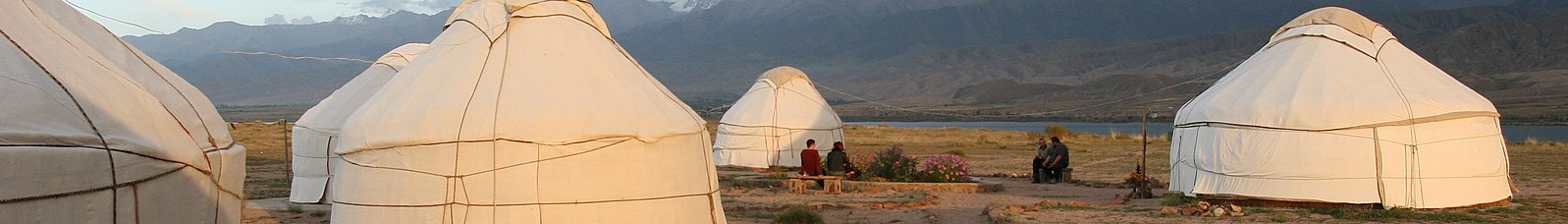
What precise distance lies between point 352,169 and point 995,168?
16.6 metres

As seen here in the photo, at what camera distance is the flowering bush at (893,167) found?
18797mm

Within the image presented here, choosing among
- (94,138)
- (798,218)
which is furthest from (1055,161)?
(94,138)

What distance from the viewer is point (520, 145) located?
372 inches

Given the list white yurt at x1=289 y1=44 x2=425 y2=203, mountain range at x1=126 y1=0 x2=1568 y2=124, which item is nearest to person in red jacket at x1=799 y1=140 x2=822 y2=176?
white yurt at x1=289 y1=44 x2=425 y2=203

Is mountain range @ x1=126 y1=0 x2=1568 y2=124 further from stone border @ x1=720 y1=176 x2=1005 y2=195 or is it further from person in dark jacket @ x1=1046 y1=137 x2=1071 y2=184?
stone border @ x1=720 y1=176 x2=1005 y2=195

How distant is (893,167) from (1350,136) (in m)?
6.41

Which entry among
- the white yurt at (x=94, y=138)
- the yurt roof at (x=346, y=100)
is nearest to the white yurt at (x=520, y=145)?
the white yurt at (x=94, y=138)

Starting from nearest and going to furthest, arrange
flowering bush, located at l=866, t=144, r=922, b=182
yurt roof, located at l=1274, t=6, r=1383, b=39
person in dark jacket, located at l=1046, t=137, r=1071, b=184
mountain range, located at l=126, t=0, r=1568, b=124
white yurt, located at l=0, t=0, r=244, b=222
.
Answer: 1. white yurt, located at l=0, t=0, r=244, b=222
2. yurt roof, located at l=1274, t=6, r=1383, b=39
3. flowering bush, located at l=866, t=144, r=922, b=182
4. person in dark jacket, located at l=1046, t=137, r=1071, b=184
5. mountain range, located at l=126, t=0, r=1568, b=124

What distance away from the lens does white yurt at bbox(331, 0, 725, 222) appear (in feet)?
31.0

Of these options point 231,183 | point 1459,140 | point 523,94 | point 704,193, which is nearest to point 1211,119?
point 1459,140

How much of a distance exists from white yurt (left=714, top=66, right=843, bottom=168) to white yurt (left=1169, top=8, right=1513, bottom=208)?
10.2m

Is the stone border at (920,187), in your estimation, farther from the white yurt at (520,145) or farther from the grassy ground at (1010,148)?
the white yurt at (520,145)

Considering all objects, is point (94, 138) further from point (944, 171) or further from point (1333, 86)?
point (944, 171)

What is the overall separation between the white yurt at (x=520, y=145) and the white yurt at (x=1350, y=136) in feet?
20.2
